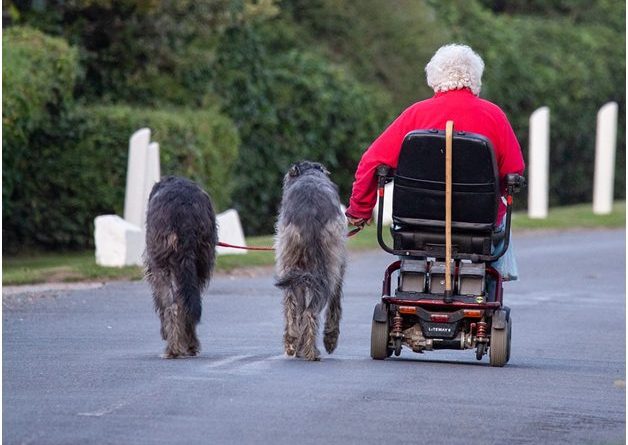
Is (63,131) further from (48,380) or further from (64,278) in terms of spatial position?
(48,380)

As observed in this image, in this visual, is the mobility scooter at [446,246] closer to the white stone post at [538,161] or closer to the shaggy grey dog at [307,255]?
the shaggy grey dog at [307,255]

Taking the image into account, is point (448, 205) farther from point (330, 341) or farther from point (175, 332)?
point (175, 332)

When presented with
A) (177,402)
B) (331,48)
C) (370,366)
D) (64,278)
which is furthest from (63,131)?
(177,402)

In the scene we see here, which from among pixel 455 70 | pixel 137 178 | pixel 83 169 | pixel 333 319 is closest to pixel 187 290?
pixel 333 319

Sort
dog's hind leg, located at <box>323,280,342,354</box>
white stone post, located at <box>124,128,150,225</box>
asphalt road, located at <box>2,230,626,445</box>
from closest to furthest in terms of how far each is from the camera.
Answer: asphalt road, located at <box>2,230,626,445</box> → dog's hind leg, located at <box>323,280,342,354</box> → white stone post, located at <box>124,128,150,225</box>

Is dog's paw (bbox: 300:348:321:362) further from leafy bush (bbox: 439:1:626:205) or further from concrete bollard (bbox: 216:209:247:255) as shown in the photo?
leafy bush (bbox: 439:1:626:205)

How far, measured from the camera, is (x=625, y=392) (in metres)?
10.1

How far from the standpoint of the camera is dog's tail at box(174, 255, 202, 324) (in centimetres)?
1088

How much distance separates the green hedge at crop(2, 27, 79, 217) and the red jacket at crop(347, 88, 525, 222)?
8.64m

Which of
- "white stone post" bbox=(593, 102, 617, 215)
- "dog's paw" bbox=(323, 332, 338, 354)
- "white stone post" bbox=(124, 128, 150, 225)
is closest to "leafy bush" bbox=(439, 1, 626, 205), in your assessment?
"white stone post" bbox=(593, 102, 617, 215)

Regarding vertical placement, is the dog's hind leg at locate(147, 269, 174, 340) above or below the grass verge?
below

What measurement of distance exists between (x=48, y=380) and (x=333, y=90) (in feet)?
62.9

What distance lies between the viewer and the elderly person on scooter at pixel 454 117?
10422mm

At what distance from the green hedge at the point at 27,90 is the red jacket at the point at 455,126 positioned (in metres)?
8.64
